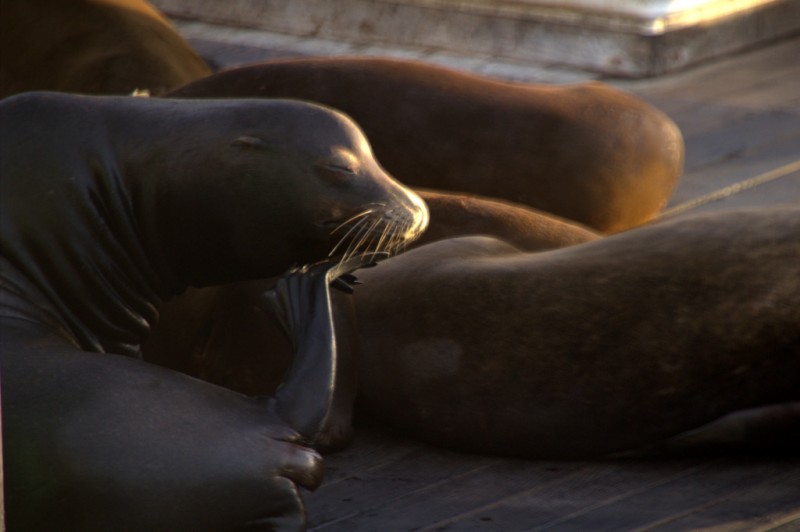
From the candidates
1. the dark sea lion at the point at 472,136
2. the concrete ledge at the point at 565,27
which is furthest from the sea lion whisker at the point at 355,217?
the concrete ledge at the point at 565,27

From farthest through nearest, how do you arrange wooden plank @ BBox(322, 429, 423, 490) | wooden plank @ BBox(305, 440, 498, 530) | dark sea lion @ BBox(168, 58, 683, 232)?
dark sea lion @ BBox(168, 58, 683, 232) → wooden plank @ BBox(322, 429, 423, 490) → wooden plank @ BBox(305, 440, 498, 530)

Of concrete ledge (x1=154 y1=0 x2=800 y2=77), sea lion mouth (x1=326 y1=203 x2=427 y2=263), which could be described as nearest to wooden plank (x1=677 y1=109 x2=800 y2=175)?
concrete ledge (x1=154 y1=0 x2=800 y2=77)

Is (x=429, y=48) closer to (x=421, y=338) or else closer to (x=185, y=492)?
(x=421, y=338)

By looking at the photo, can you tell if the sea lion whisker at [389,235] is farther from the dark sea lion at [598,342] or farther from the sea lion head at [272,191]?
the dark sea lion at [598,342]

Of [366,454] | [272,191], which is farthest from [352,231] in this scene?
[366,454]

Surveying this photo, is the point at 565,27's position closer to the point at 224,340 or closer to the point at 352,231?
the point at 224,340

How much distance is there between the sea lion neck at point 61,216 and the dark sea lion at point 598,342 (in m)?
0.78

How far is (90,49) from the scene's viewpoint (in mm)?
5184

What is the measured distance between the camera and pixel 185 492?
2.86 m

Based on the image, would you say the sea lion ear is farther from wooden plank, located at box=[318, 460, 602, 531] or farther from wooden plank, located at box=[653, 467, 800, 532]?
wooden plank, located at box=[653, 467, 800, 532]

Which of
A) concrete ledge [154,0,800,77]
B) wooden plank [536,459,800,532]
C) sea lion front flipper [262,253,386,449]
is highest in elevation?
sea lion front flipper [262,253,386,449]

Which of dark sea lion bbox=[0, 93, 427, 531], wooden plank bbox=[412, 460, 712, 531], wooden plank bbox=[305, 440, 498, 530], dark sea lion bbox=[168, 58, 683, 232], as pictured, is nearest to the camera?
dark sea lion bbox=[0, 93, 427, 531]

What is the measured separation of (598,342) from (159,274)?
951 mm

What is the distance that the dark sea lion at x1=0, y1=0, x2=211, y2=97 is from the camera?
5.05m
